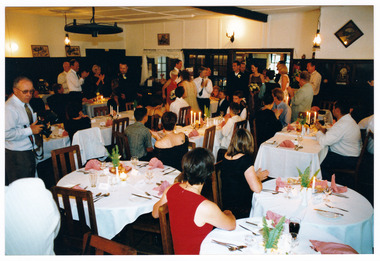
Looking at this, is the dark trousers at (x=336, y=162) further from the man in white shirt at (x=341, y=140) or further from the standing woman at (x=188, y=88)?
the standing woman at (x=188, y=88)

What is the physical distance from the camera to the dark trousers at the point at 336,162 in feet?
13.3

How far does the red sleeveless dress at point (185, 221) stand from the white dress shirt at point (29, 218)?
2.48ft

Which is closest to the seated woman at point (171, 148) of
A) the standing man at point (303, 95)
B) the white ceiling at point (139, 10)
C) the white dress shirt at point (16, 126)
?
the white dress shirt at point (16, 126)

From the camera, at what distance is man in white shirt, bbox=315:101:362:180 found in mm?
3898

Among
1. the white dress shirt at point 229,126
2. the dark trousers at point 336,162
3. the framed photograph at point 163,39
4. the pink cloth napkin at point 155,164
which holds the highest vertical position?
the framed photograph at point 163,39

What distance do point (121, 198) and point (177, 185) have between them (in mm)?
797

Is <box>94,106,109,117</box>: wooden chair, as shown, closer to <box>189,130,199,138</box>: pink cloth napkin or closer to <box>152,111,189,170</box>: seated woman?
<box>189,130,199,138</box>: pink cloth napkin

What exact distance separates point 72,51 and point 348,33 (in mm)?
8969

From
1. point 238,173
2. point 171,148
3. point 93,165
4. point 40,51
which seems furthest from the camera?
point 40,51

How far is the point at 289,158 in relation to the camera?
160 inches

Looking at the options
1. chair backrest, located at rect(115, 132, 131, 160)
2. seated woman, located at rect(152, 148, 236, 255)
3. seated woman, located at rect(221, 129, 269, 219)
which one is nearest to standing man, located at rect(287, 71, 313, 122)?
seated woman, located at rect(221, 129, 269, 219)

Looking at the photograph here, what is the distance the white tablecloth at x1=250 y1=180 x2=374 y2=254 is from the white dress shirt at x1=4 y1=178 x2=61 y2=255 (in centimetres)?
165

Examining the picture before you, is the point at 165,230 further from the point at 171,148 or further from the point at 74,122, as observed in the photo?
the point at 74,122

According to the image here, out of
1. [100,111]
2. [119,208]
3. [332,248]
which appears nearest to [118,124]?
[100,111]
